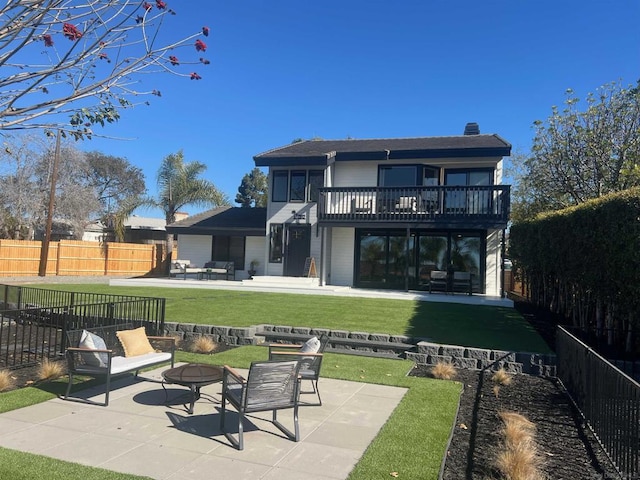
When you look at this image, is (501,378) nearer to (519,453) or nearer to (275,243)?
(519,453)

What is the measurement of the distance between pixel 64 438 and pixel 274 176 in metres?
17.6

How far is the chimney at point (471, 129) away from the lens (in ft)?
76.7

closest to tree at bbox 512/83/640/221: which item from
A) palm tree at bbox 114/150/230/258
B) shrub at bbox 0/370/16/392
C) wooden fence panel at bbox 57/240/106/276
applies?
shrub at bbox 0/370/16/392

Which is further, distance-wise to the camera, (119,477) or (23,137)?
(23,137)

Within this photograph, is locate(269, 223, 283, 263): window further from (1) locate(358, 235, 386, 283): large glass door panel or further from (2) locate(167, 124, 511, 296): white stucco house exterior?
(1) locate(358, 235, 386, 283): large glass door panel

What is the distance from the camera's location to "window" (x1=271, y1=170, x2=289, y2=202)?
Answer: 2138 cm

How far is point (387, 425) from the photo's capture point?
5.32 metres

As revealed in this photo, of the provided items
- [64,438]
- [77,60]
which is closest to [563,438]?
[64,438]

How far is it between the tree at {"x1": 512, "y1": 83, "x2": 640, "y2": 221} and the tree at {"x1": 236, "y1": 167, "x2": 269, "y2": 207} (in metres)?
43.7

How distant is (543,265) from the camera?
1299 centimetres

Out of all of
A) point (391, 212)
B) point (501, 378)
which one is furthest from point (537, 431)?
point (391, 212)

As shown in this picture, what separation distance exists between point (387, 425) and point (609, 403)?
231 cm

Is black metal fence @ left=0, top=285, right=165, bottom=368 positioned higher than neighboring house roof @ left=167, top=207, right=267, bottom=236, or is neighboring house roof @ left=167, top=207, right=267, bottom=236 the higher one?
neighboring house roof @ left=167, top=207, right=267, bottom=236

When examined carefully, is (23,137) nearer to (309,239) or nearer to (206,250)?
(309,239)
